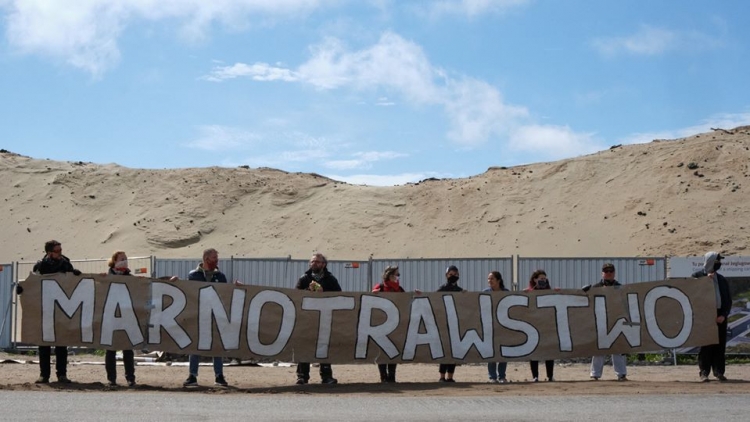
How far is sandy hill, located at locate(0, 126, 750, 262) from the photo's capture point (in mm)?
45281

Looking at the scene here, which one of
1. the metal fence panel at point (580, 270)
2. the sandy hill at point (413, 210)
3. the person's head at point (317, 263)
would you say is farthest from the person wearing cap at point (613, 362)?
the sandy hill at point (413, 210)

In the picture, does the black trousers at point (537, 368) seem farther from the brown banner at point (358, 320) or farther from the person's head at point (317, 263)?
the person's head at point (317, 263)

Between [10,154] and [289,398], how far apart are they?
186 ft

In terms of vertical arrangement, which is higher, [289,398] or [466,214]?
[466,214]

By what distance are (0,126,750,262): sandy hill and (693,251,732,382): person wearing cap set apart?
90.2 ft

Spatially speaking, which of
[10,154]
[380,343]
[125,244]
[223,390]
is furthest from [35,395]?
[10,154]

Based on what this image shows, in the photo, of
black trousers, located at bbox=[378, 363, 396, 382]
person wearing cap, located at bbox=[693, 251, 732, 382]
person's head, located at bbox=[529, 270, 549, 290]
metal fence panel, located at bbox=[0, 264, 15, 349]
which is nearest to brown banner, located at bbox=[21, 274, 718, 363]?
person wearing cap, located at bbox=[693, 251, 732, 382]

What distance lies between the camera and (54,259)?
14070 mm

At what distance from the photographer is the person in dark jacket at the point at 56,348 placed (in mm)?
13492

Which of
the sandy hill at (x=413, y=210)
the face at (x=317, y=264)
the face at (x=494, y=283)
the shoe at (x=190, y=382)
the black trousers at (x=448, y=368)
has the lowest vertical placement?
the shoe at (x=190, y=382)

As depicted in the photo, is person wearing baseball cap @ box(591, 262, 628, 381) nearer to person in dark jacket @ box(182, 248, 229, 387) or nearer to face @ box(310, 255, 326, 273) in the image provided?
face @ box(310, 255, 326, 273)

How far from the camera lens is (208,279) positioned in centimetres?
1414

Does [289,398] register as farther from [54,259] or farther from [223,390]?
[54,259]

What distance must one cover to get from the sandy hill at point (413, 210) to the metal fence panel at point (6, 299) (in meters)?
25.2
